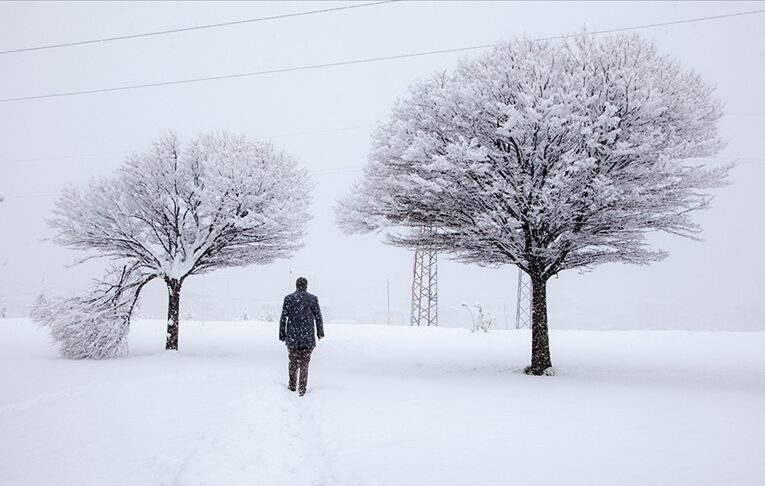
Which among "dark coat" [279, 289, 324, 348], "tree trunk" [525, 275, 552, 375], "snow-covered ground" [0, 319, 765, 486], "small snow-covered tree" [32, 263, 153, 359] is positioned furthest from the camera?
"small snow-covered tree" [32, 263, 153, 359]

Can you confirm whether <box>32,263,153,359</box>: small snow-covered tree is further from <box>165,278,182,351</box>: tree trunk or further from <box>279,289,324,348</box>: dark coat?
<box>279,289,324,348</box>: dark coat

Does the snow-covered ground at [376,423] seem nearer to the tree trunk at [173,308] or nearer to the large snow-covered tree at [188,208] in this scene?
the tree trunk at [173,308]

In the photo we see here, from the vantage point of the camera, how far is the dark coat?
8.82m

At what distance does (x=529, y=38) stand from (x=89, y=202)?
43.4ft

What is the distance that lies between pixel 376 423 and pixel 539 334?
692 centimetres

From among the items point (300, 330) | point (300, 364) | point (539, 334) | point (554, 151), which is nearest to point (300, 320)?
point (300, 330)

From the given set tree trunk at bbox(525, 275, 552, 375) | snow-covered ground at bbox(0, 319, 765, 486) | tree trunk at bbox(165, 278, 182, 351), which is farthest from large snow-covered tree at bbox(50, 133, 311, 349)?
tree trunk at bbox(525, 275, 552, 375)

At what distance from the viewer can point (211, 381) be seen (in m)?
9.71

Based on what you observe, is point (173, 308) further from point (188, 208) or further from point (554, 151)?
point (554, 151)

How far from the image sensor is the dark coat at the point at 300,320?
8.82 m

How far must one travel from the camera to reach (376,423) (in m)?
6.43

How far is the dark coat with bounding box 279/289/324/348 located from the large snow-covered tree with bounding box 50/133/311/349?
15.7 ft

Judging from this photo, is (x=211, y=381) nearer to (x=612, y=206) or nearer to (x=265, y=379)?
(x=265, y=379)

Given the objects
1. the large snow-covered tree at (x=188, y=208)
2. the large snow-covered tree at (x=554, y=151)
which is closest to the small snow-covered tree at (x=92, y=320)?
the large snow-covered tree at (x=188, y=208)
